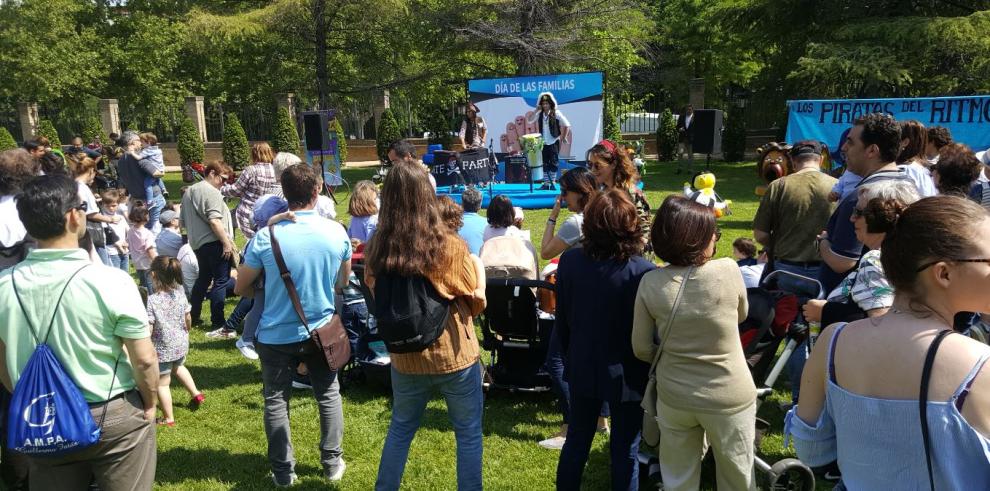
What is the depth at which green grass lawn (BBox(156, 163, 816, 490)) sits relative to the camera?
382 cm

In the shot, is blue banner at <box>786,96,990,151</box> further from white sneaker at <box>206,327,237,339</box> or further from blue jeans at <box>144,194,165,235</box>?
blue jeans at <box>144,194,165,235</box>

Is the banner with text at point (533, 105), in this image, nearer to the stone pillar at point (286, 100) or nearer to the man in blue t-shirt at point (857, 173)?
the stone pillar at point (286, 100)

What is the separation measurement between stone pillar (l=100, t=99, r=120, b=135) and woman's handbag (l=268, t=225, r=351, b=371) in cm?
2570

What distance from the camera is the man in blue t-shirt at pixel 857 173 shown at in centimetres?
348

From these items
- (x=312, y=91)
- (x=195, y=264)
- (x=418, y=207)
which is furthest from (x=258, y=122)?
(x=418, y=207)

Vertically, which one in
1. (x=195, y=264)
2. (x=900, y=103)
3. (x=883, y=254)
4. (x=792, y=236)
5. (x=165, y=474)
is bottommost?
(x=165, y=474)

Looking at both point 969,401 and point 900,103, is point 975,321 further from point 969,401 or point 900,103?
point 900,103

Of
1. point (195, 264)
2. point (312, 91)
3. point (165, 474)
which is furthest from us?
point (312, 91)

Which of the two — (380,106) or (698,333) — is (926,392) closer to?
(698,333)

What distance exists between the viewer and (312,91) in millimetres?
23141

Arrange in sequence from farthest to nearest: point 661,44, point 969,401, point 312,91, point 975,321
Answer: point 661,44 < point 312,91 < point 975,321 < point 969,401

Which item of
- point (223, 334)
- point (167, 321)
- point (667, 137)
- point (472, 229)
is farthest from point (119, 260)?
point (667, 137)

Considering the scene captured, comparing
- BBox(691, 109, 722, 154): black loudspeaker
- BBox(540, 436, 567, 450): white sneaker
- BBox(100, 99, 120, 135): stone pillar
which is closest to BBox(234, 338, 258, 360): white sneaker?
BBox(540, 436, 567, 450): white sneaker

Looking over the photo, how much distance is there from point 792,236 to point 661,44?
1010 inches
